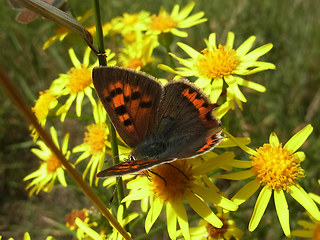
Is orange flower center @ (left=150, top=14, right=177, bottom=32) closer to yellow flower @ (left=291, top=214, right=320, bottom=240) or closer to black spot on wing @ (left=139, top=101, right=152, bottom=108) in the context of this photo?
black spot on wing @ (left=139, top=101, right=152, bottom=108)

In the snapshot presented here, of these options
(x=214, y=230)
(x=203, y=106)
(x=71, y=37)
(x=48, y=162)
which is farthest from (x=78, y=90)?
(x=214, y=230)

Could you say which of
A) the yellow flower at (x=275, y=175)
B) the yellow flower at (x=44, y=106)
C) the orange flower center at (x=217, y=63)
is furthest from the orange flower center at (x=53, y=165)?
the yellow flower at (x=275, y=175)

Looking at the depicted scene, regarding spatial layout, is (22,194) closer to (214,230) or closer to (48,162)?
(48,162)

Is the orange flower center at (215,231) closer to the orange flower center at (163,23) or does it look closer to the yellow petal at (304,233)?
the yellow petal at (304,233)

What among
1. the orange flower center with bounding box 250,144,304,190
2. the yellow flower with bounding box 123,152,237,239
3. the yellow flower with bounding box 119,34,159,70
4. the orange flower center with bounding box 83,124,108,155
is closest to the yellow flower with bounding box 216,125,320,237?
the orange flower center with bounding box 250,144,304,190

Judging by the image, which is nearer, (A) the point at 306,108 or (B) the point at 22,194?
(A) the point at 306,108

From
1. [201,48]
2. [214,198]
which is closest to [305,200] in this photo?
[214,198]
